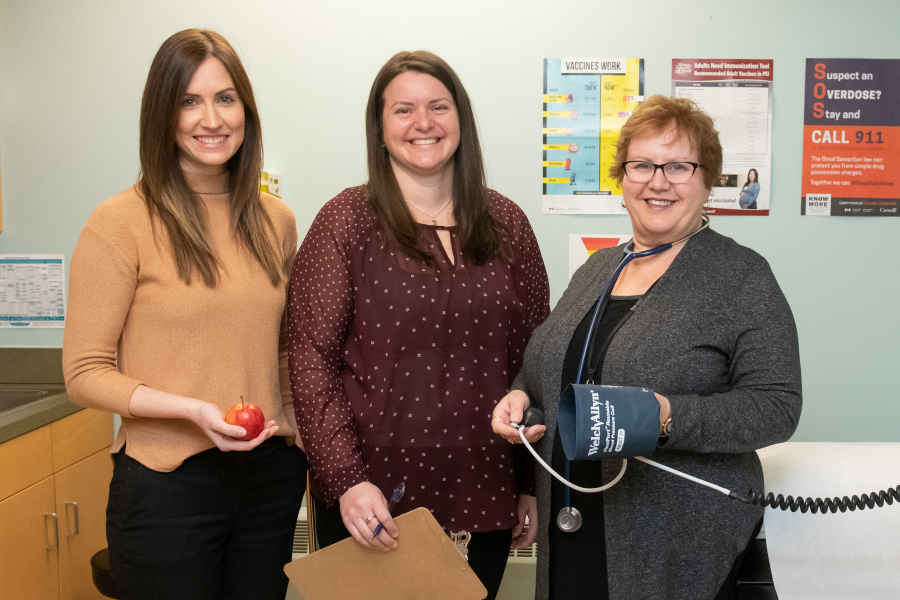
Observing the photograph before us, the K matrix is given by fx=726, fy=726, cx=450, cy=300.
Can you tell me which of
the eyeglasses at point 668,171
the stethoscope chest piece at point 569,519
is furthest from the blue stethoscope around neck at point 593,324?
the eyeglasses at point 668,171

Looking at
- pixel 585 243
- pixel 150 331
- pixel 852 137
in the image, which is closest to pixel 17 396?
pixel 150 331

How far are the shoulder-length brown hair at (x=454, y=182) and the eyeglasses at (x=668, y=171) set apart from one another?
0.34 meters

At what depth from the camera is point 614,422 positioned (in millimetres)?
1020

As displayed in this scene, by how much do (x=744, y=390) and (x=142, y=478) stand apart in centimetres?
105

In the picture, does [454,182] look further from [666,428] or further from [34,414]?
[34,414]

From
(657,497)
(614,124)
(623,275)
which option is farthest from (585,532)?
(614,124)

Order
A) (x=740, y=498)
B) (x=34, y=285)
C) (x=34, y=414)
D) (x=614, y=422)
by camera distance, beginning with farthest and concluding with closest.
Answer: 1. (x=34, y=285)
2. (x=34, y=414)
3. (x=740, y=498)
4. (x=614, y=422)

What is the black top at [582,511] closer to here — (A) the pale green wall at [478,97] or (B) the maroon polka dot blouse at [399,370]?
(B) the maroon polka dot blouse at [399,370]

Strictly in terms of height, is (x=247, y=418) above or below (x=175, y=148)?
below

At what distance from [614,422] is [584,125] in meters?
1.60

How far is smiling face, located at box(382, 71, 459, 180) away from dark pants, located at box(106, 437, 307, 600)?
Result: 0.63 m

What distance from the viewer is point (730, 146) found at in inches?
94.6

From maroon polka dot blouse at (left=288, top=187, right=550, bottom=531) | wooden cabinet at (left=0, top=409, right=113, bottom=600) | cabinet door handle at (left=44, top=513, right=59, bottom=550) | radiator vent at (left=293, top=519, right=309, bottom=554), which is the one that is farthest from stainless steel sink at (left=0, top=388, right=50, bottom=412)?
maroon polka dot blouse at (left=288, top=187, right=550, bottom=531)

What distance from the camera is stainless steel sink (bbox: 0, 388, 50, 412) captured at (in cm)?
234
